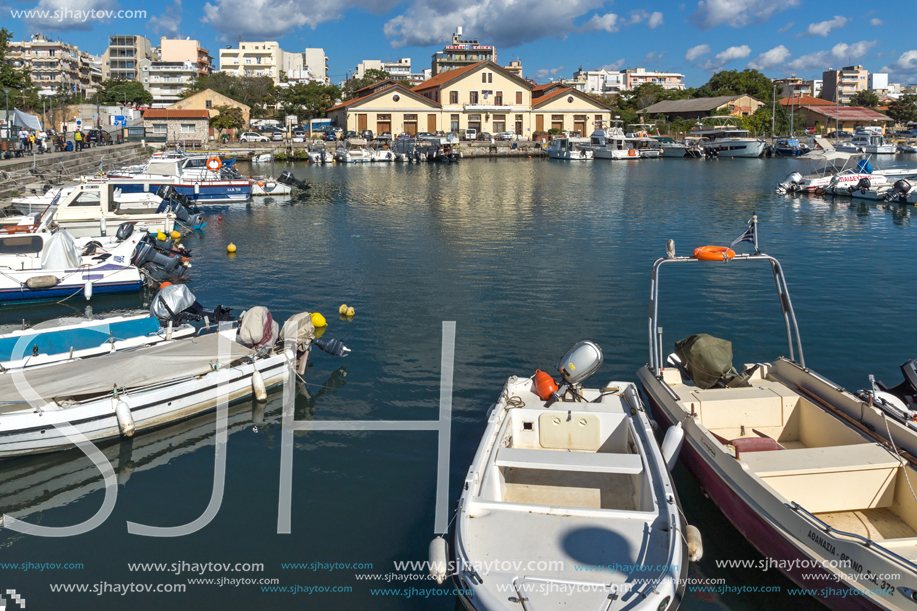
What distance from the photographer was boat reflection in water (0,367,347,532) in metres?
8.70

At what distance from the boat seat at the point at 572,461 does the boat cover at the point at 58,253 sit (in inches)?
555

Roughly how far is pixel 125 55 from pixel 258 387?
123 m

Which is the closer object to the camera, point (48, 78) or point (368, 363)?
point (368, 363)

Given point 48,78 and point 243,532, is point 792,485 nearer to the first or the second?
point 243,532

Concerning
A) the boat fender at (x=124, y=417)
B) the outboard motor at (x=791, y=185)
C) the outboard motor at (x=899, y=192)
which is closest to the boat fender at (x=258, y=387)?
the boat fender at (x=124, y=417)

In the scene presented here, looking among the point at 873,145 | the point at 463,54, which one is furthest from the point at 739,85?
the point at 463,54

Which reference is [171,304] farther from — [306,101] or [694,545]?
[306,101]

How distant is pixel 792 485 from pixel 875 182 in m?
38.1

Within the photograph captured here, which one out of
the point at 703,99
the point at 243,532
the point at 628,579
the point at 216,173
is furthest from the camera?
the point at 703,99

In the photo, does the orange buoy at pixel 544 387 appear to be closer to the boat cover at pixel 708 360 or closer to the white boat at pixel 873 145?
the boat cover at pixel 708 360

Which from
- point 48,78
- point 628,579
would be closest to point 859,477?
point 628,579

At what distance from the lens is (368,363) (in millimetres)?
12898

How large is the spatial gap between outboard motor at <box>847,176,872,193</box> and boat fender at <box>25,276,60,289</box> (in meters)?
38.3

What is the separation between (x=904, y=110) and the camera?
108 meters
